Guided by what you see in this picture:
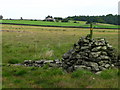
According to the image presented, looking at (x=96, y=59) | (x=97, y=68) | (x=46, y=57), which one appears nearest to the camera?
(x=97, y=68)

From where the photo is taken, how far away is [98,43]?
16234mm

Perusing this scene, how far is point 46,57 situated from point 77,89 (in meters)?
14.5

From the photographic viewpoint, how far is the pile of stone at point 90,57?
1452cm

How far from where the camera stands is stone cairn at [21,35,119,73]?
14.5 metres

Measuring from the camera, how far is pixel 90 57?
15094 millimetres

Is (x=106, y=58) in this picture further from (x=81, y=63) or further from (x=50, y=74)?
(x=50, y=74)

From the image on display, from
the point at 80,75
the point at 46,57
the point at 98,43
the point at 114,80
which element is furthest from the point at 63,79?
the point at 46,57

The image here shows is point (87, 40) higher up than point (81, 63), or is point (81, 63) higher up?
point (87, 40)

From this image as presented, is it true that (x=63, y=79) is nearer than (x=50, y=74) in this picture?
Yes

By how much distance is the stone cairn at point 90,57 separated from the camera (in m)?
14.5

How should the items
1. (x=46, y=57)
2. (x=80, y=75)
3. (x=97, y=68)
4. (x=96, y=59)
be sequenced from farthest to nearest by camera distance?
(x=46, y=57), (x=96, y=59), (x=97, y=68), (x=80, y=75)

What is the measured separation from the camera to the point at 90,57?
49.5 ft

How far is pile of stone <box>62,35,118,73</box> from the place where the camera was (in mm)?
14523

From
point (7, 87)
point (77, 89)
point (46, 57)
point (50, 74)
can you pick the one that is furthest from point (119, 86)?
point (46, 57)
